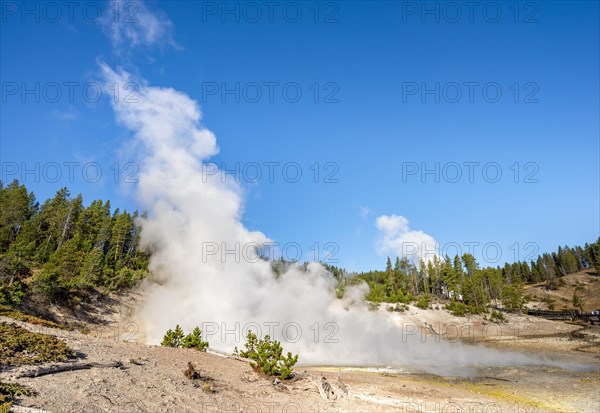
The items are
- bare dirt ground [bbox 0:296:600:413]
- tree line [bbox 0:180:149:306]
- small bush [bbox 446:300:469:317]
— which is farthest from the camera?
small bush [bbox 446:300:469:317]

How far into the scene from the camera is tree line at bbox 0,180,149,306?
3581 cm

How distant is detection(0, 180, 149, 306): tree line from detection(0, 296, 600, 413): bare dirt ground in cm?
1723

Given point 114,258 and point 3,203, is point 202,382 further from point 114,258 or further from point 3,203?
point 3,203

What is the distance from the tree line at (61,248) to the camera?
117 feet

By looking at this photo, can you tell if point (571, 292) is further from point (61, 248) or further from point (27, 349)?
point (27, 349)

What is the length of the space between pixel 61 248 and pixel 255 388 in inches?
1580

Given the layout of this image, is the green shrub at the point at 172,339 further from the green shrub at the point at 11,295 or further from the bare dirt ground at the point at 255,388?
the green shrub at the point at 11,295

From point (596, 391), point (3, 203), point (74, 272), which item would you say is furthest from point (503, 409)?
point (3, 203)

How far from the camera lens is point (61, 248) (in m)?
45.6

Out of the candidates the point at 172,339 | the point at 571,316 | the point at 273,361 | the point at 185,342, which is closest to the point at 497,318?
the point at 571,316

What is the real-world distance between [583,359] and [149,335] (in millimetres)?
46583

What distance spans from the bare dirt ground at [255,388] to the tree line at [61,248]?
56.5 feet

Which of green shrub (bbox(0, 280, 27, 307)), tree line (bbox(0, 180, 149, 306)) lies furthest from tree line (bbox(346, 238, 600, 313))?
green shrub (bbox(0, 280, 27, 307))

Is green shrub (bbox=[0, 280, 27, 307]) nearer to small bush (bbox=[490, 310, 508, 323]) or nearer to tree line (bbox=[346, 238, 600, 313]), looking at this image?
tree line (bbox=[346, 238, 600, 313])
